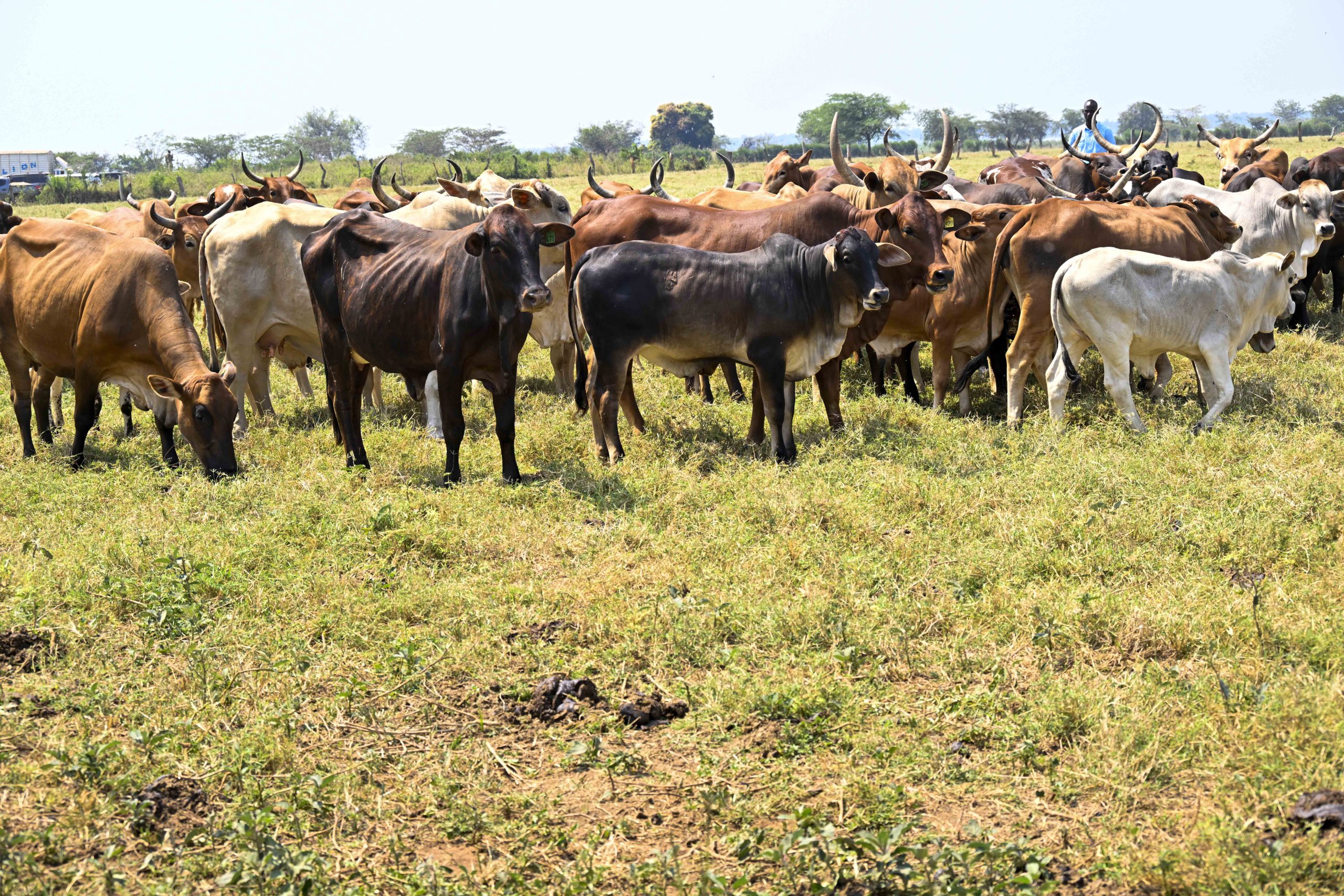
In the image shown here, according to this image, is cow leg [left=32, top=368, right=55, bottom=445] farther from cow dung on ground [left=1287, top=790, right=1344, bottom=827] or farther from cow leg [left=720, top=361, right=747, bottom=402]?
cow dung on ground [left=1287, top=790, right=1344, bottom=827]

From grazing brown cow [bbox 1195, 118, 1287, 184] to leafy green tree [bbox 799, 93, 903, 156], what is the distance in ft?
142

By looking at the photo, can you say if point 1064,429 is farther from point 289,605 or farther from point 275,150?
point 275,150

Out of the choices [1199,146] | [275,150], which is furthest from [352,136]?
[1199,146]

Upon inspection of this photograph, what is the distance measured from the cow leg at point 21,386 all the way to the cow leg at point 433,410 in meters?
2.79

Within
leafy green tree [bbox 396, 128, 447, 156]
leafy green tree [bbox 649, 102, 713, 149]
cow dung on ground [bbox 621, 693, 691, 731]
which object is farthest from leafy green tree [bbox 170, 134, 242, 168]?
cow dung on ground [bbox 621, 693, 691, 731]

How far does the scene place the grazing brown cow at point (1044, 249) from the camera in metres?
8.76

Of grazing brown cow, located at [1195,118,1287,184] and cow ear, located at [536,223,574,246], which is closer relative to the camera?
cow ear, located at [536,223,574,246]

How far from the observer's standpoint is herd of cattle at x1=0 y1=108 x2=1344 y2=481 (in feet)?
25.1

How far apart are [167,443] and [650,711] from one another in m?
4.77

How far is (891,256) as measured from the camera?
7957 mm

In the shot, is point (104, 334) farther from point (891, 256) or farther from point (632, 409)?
point (891, 256)

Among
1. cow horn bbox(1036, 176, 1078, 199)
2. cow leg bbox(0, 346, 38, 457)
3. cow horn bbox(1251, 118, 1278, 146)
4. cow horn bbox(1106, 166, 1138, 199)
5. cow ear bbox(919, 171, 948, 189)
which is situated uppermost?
cow horn bbox(1251, 118, 1278, 146)

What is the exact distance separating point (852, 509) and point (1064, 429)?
2401 millimetres

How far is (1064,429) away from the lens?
27.3 ft
